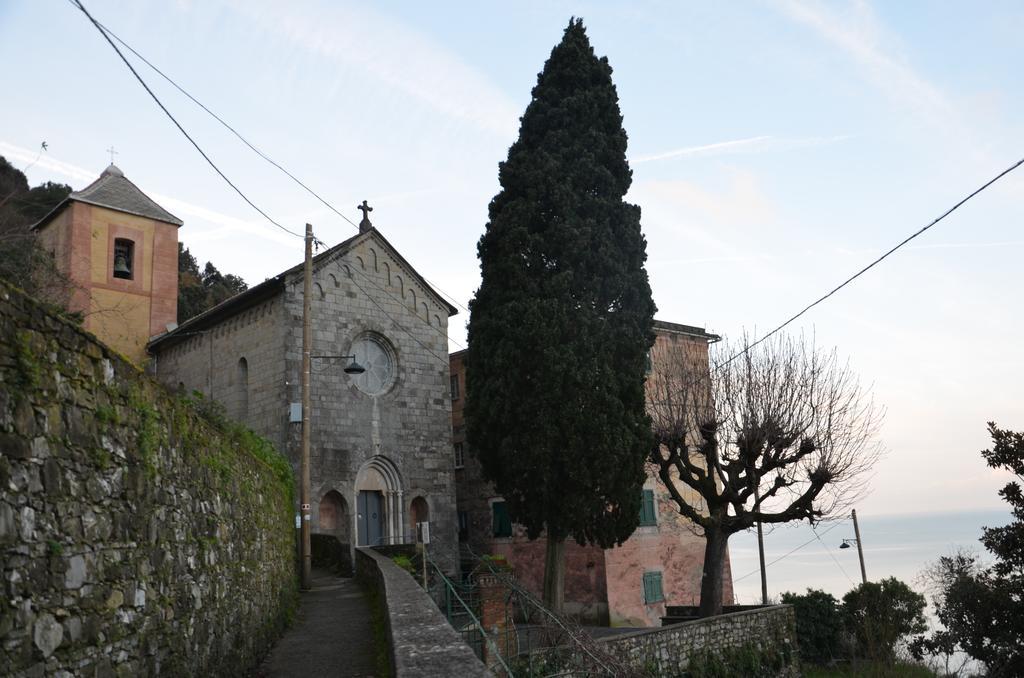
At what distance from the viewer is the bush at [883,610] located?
24188 millimetres

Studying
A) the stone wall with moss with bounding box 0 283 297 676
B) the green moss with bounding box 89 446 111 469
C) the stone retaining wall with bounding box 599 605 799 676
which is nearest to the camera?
the stone wall with moss with bounding box 0 283 297 676

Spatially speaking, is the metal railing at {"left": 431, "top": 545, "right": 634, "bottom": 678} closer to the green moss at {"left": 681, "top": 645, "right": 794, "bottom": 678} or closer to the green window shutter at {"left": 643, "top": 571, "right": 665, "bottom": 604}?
the green moss at {"left": 681, "top": 645, "right": 794, "bottom": 678}

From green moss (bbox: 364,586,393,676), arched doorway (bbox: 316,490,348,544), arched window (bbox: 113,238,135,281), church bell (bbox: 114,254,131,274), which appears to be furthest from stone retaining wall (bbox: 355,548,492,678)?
arched window (bbox: 113,238,135,281)

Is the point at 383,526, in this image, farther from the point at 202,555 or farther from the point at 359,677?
the point at 202,555

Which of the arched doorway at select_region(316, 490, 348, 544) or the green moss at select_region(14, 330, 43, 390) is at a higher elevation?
the green moss at select_region(14, 330, 43, 390)

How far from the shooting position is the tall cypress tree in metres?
18.9

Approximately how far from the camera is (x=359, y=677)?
8.50 meters

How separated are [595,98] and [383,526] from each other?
1363 cm

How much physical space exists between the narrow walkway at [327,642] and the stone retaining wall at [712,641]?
5.04 metres

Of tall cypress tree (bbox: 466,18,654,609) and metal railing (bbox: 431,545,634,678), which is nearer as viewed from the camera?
metal railing (bbox: 431,545,634,678)

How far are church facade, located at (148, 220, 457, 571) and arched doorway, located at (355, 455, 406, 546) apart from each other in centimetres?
3

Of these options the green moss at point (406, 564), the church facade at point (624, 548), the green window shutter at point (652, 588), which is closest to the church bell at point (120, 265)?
the church facade at point (624, 548)

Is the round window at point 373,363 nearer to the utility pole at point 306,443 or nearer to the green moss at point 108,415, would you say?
the utility pole at point 306,443

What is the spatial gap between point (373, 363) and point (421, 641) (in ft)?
63.1
